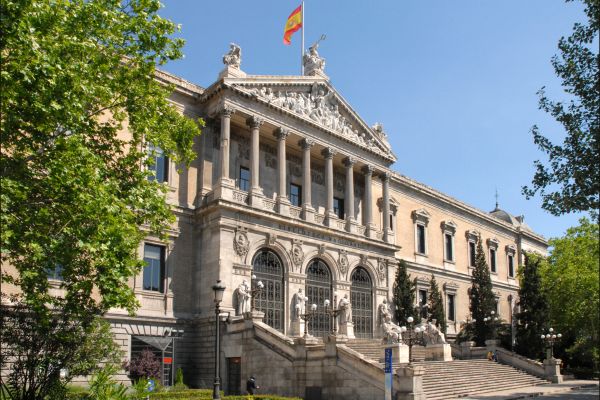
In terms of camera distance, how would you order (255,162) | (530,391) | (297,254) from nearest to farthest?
(530,391)
(255,162)
(297,254)

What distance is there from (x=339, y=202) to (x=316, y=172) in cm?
284

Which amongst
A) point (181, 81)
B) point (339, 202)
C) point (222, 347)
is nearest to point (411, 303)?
point (339, 202)

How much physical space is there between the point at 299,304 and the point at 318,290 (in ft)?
9.93

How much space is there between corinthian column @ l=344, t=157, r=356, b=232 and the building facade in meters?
0.07

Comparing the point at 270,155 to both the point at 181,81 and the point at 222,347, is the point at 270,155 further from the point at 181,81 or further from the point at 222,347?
the point at 222,347

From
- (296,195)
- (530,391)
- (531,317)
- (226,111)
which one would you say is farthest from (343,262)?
(531,317)

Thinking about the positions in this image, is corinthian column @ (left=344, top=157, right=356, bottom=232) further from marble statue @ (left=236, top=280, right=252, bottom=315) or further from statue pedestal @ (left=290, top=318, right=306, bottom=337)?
marble statue @ (left=236, top=280, right=252, bottom=315)

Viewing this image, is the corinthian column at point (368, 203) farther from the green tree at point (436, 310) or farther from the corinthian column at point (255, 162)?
the corinthian column at point (255, 162)

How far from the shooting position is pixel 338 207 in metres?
39.7

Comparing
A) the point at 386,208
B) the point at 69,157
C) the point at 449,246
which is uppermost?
the point at 386,208

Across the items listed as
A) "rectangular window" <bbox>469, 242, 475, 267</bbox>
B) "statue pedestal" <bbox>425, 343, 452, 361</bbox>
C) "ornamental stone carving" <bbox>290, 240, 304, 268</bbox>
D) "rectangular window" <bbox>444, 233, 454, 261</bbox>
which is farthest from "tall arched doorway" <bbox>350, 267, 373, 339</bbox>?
"rectangular window" <bbox>469, 242, 475, 267</bbox>

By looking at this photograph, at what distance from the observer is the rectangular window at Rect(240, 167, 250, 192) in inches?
1339

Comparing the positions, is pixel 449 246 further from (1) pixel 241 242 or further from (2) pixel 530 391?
(1) pixel 241 242

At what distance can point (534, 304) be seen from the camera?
41500 millimetres
